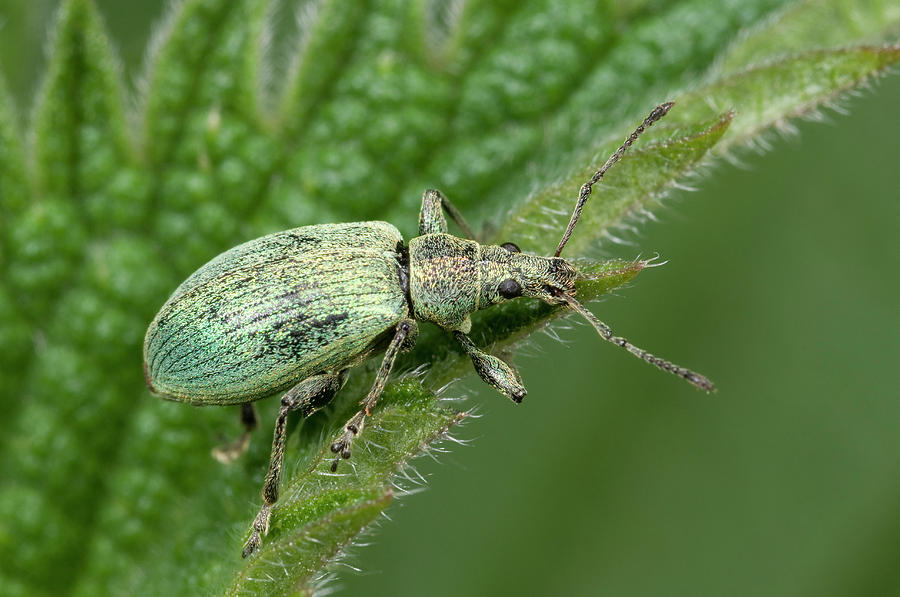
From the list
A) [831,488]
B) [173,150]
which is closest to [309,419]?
[173,150]

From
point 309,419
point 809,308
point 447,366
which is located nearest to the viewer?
point 447,366

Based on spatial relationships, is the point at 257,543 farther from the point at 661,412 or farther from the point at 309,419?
the point at 661,412

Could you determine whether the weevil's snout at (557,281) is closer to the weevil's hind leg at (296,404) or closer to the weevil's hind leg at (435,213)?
the weevil's hind leg at (435,213)

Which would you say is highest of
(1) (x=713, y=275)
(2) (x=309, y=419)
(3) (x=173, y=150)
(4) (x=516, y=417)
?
(1) (x=713, y=275)

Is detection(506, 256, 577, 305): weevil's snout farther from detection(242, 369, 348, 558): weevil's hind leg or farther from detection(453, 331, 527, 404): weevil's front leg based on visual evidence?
detection(242, 369, 348, 558): weevil's hind leg

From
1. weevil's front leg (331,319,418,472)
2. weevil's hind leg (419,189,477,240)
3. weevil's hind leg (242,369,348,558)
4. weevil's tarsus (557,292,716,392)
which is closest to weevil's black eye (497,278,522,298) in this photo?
weevil's tarsus (557,292,716,392)


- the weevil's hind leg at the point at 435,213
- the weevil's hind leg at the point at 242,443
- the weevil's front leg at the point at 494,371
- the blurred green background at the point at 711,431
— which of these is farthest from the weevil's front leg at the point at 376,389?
the blurred green background at the point at 711,431

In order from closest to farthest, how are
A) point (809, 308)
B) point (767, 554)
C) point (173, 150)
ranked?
1. point (173, 150)
2. point (767, 554)
3. point (809, 308)
